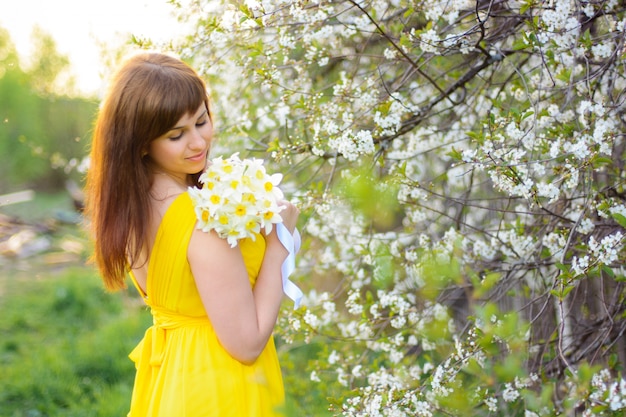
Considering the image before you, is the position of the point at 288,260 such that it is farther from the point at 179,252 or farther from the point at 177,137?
the point at 177,137

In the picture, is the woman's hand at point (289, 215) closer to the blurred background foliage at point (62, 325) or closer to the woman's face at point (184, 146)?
the woman's face at point (184, 146)

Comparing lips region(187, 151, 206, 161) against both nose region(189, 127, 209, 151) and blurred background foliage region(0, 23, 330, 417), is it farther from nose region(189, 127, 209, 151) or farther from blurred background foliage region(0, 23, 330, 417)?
blurred background foliage region(0, 23, 330, 417)

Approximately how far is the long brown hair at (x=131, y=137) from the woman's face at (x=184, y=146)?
0.07 ft

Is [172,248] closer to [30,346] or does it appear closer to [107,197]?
[107,197]

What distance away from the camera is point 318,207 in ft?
8.54

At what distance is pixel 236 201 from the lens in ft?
5.47

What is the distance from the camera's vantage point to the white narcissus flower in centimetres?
166

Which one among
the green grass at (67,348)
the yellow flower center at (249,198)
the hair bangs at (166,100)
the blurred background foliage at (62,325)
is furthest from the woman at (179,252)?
the green grass at (67,348)

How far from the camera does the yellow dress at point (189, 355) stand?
173cm

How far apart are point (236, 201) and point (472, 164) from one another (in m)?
0.74

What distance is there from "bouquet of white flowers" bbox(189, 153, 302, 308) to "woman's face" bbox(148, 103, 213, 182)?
4.1 inches

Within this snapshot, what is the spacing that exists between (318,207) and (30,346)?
348 cm

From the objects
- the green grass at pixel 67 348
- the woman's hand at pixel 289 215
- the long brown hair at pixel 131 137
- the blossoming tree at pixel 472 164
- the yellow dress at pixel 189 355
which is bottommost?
the green grass at pixel 67 348

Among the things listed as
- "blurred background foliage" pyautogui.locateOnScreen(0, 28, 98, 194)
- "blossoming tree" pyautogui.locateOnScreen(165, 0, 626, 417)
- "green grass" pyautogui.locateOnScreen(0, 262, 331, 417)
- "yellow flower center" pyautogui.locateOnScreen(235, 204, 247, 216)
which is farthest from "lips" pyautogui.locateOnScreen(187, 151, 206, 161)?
"blurred background foliage" pyautogui.locateOnScreen(0, 28, 98, 194)
